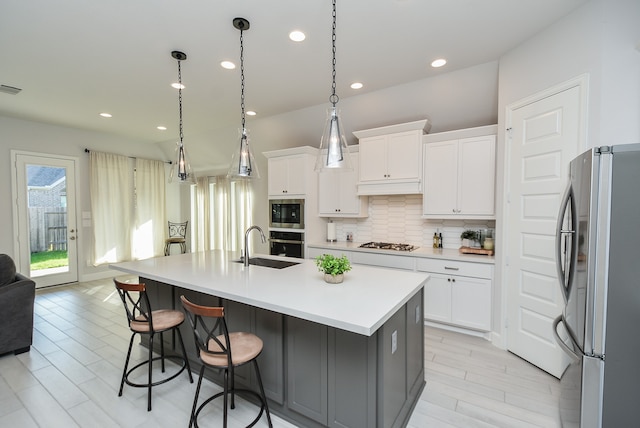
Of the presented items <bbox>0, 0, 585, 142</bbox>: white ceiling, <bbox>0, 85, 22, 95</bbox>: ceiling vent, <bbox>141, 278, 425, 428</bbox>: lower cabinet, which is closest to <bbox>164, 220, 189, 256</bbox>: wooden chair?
<bbox>0, 0, 585, 142</bbox>: white ceiling

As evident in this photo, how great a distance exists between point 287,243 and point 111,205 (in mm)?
3997

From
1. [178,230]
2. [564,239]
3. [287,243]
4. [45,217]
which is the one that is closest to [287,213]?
[287,243]

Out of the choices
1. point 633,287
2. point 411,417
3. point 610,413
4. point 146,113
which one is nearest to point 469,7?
point 633,287

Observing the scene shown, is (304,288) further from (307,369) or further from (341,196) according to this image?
(341,196)

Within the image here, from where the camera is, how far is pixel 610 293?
1.35 metres

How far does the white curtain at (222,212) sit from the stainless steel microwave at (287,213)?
130 cm

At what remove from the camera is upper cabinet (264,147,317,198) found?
4.42 metres

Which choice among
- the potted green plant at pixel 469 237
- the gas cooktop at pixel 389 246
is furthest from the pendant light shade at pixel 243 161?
the potted green plant at pixel 469 237

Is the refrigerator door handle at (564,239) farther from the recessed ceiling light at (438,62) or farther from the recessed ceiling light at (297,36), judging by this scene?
the recessed ceiling light at (297,36)

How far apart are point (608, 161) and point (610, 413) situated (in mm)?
1202

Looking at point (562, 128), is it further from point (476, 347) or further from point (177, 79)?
point (177, 79)

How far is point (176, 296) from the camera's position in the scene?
2.67 m

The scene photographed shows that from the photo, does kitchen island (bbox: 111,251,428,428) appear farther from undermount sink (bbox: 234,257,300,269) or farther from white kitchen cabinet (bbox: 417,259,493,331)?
white kitchen cabinet (bbox: 417,259,493,331)

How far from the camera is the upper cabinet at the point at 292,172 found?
4.42 m
